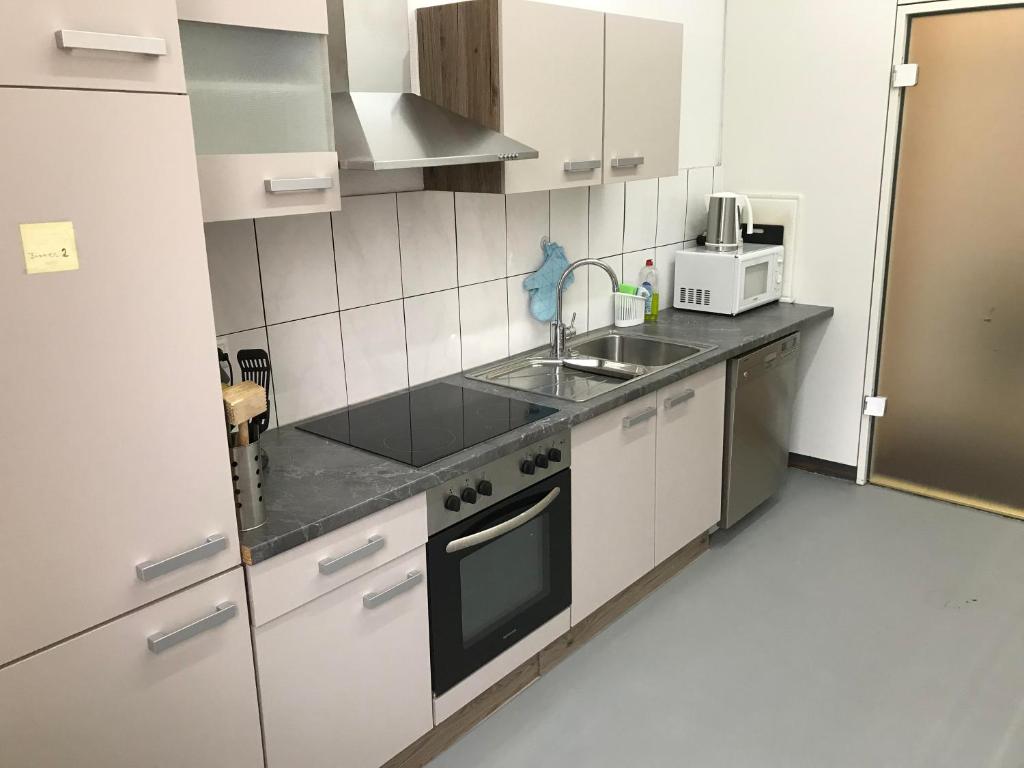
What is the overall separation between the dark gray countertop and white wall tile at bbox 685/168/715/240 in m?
1.19

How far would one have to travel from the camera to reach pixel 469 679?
2.27m

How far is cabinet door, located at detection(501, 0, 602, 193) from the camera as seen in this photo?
236 centimetres

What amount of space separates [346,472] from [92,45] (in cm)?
107

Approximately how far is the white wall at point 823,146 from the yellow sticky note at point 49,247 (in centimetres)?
328

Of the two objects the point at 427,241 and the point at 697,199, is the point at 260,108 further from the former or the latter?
the point at 697,199

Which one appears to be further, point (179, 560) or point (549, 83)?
point (549, 83)

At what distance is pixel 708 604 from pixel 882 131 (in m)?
2.11

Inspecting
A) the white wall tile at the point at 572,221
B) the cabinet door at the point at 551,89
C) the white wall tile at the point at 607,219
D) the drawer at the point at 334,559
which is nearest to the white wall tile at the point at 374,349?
the cabinet door at the point at 551,89

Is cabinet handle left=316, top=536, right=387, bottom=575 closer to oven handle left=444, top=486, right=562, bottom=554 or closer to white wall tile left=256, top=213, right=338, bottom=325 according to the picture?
oven handle left=444, top=486, right=562, bottom=554

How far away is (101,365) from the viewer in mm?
1386

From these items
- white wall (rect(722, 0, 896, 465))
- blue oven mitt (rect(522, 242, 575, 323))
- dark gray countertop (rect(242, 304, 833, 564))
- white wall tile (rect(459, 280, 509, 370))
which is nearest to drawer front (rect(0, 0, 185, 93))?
dark gray countertop (rect(242, 304, 833, 564))

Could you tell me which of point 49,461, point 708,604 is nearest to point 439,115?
point 49,461

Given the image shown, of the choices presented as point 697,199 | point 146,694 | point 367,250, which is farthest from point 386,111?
point 697,199

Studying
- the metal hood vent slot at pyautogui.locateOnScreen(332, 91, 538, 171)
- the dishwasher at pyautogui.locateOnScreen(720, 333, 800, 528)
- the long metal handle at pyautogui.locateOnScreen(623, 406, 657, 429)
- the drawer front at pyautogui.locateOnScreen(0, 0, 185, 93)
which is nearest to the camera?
the drawer front at pyautogui.locateOnScreen(0, 0, 185, 93)
